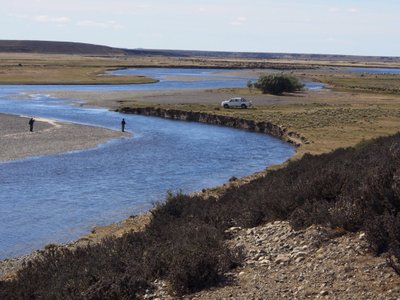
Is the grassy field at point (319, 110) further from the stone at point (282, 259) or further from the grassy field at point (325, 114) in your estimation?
the stone at point (282, 259)

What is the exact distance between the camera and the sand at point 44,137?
4240 cm

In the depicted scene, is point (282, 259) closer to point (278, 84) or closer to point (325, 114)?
point (325, 114)

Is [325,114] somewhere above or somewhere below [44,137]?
above

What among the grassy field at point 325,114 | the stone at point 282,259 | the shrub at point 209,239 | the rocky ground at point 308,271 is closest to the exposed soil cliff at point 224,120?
the grassy field at point 325,114

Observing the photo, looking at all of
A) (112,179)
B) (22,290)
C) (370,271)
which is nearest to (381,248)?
(370,271)

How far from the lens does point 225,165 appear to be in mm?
38562

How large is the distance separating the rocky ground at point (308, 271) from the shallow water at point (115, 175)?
34.7 feet

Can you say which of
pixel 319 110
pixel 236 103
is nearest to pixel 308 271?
pixel 319 110

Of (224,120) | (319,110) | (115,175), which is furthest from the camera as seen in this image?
(319,110)

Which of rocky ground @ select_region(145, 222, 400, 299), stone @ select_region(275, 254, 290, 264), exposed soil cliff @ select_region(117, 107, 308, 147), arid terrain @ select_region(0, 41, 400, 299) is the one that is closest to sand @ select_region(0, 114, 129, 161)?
arid terrain @ select_region(0, 41, 400, 299)

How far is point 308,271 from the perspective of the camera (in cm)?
1087

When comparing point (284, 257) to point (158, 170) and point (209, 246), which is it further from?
point (158, 170)

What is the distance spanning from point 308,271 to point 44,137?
135 feet

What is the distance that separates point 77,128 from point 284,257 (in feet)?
148
